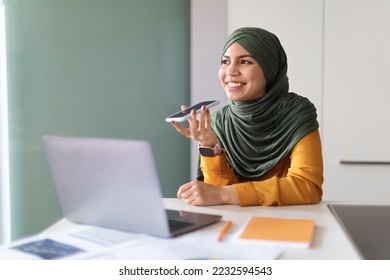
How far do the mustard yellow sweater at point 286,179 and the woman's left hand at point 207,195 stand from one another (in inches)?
0.8

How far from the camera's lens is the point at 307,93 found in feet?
7.03

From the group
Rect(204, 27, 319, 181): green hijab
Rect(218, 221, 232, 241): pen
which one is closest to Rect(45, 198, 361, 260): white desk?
Rect(218, 221, 232, 241): pen

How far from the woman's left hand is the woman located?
13 centimetres

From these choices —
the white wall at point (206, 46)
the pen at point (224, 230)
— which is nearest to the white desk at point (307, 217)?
the pen at point (224, 230)

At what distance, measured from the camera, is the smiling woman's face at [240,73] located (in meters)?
1.32

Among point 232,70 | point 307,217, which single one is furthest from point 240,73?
point 307,217

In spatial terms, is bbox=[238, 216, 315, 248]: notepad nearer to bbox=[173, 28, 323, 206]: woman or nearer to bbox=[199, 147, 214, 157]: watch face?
bbox=[173, 28, 323, 206]: woman

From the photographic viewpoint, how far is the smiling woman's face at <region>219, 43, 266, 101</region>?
1.32m

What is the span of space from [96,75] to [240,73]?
1.15m

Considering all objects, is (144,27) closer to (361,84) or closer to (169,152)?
(169,152)

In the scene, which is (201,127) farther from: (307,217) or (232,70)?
(307,217)

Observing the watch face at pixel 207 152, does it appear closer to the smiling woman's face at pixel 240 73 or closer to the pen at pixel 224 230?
the smiling woman's face at pixel 240 73

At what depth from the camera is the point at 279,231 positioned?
792mm

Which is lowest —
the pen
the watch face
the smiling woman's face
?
the pen
